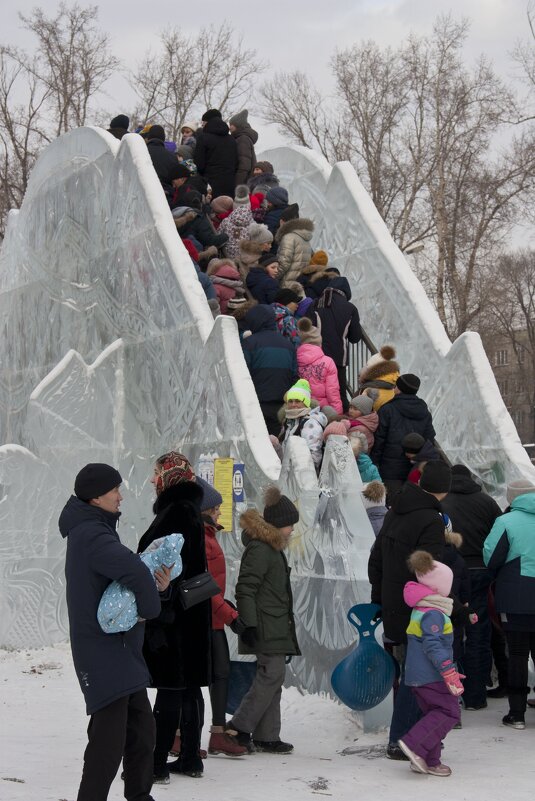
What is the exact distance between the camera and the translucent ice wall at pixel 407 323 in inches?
397

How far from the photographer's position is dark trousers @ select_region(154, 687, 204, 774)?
605 cm

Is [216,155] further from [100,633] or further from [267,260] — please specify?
[100,633]

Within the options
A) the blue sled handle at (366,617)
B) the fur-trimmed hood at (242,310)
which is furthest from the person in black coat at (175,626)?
the fur-trimmed hood at (242,310)

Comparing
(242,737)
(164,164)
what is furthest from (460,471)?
(164,164)

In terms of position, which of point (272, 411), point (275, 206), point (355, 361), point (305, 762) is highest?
point (275, 206)

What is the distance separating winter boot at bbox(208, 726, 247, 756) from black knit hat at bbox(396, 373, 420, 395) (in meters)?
4.05

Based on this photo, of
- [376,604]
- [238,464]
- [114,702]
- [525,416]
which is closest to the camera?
[114,702]

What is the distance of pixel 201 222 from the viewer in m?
13.2

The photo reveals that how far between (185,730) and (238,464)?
350 cm

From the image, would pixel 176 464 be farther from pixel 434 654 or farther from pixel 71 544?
pixel 434 654

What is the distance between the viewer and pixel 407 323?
12.0m

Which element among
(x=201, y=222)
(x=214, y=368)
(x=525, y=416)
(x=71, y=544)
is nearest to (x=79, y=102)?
(x=201, y=222)

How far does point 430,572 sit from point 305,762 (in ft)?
4.26

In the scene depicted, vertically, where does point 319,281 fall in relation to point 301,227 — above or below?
below
